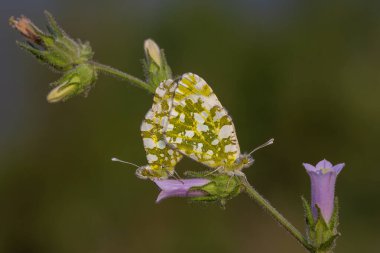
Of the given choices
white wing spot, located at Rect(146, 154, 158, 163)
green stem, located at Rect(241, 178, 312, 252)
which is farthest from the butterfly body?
green stem, located at Rect(241, 178, 312, 252)

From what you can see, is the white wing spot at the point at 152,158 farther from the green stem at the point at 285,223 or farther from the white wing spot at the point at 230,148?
the green stem at the point at 285,223

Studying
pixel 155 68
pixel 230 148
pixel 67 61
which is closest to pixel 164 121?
pixel 230 148

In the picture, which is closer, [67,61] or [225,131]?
[225,131]

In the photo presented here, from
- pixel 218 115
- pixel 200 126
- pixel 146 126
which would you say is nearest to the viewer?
pixel 218 115

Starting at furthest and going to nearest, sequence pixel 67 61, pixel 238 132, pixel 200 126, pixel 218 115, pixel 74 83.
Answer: pixel 238 132
pixel 67 61
pixel 74 83
pixel 200 126
pixel 218 115

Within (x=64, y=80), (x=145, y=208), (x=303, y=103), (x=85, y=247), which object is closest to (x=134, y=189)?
(x=145, y=208)

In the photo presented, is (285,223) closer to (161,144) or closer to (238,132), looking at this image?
(161,144)

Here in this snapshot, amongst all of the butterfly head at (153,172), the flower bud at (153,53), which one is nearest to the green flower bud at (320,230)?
the butterfly head at (153,172)
